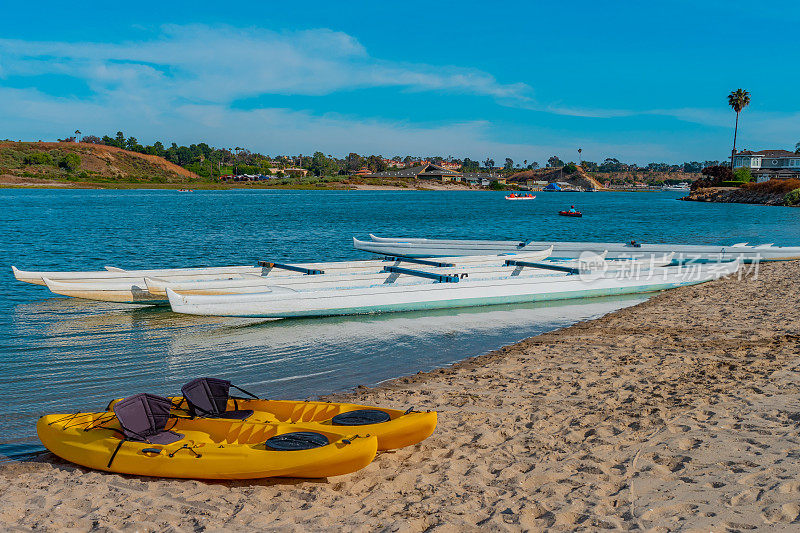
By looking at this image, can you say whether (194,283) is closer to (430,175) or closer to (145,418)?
(145,418)

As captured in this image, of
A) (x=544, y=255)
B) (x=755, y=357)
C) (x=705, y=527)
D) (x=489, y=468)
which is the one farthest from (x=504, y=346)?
(x=544, y=255)

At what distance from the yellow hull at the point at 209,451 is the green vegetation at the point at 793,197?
3077 inches

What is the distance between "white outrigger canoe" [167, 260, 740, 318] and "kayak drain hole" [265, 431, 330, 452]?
22.5 feet

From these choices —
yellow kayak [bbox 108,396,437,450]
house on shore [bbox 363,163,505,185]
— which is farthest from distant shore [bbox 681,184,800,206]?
house on shore [bbox 363,163,505,185]

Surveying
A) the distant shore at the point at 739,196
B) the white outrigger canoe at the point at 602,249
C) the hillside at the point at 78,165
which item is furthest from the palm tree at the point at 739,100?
the hillside at the point at 78,165

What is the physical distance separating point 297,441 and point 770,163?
131532mm

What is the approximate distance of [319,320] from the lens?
12.9 metres

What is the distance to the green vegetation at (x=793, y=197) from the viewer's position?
224 ft

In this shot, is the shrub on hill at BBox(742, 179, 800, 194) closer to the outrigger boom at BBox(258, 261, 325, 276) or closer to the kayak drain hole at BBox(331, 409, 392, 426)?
the outrigger boom at BBox(258, 261, 325, 276)

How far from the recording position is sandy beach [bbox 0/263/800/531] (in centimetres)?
441

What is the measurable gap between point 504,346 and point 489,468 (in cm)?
559

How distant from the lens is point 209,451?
17.1 feet

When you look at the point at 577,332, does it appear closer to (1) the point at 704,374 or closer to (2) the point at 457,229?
(1) the point at 704,374

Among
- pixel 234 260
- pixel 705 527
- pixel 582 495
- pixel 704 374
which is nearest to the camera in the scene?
pixel 705 527
